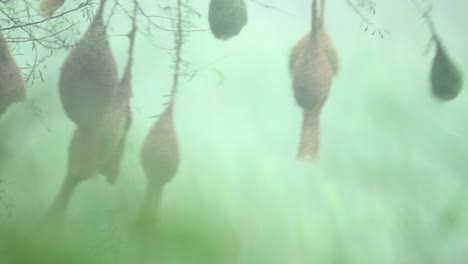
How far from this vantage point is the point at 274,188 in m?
1.53

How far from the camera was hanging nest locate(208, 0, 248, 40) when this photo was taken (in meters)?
1.52

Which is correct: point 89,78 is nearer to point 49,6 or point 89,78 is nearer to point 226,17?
point 49,6

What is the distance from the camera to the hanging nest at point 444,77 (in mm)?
Answer: 1605

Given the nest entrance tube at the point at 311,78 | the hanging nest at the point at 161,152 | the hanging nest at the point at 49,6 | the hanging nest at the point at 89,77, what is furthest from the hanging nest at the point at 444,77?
the hanging nest at the point at 49,6

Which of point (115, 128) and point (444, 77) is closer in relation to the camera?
point (115, 128)

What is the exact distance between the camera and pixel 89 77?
1.50m

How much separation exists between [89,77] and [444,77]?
0.79m

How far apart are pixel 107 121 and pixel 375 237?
636 mm

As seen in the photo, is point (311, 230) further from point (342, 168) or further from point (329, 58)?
point (329, 58)

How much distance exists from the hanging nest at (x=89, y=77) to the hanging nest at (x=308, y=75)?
0.39 m

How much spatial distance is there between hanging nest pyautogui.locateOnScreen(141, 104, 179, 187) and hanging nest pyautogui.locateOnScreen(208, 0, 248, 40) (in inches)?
7.7

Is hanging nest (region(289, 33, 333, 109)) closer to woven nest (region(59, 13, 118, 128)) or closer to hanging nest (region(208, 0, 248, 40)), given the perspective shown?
hanging nest (region(208, 0, 248, 40))

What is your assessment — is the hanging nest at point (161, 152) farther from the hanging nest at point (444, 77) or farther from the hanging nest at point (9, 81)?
the hanging nest at point (444, 77)

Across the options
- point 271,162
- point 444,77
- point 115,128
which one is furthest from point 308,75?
point 115,128
